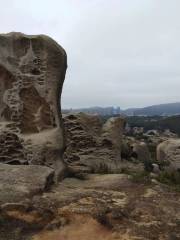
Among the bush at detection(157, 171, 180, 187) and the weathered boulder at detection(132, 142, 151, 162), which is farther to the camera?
the weathered boulder at detection(132, 142, 151, 162)

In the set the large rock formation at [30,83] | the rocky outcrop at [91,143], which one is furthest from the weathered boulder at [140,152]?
the large rock formation at [30,83]

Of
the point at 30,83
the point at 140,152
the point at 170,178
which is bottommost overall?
the point at 140,152

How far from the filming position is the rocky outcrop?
15.0m

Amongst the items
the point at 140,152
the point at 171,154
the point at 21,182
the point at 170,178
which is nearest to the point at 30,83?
the point at 21,182

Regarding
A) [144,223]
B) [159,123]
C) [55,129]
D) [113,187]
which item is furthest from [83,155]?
[159,123]

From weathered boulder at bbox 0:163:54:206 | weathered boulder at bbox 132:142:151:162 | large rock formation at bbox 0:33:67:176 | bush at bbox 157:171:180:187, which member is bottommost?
weathered boulder at bbox 132:142:151:162

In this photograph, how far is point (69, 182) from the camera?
1024 centimetres

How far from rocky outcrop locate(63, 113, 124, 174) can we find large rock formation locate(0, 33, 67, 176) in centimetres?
303

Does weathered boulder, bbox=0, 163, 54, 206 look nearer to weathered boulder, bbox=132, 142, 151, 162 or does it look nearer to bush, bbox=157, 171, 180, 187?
bush, bbox=157, 171, 180, 187

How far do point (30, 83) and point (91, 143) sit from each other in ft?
15.6

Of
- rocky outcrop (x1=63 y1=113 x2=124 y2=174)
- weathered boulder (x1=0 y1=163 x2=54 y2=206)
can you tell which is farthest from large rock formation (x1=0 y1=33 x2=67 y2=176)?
rocky outcrop (x1=63 y1=113 x2=124 y2=174)

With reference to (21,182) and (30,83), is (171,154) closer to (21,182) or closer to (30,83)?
(30,83)

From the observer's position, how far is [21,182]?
8.34 meters

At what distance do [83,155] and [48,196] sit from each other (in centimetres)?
720
